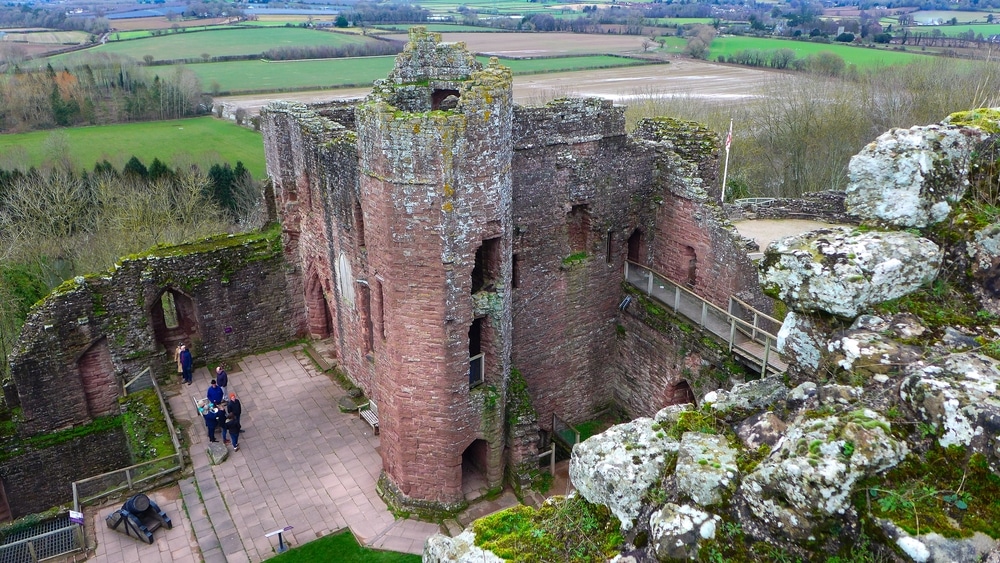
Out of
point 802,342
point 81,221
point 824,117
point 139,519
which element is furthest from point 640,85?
point 802,342

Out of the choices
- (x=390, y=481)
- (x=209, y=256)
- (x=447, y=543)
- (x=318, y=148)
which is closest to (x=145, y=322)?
(x=209, y=256)

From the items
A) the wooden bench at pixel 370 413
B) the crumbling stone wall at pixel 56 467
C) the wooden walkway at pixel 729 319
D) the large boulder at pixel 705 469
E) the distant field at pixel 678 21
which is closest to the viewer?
the large boulder at pixel 705 469

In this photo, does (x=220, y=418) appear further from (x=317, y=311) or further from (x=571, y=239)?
(x=571, y=239)

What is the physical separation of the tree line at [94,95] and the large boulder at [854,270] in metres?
52.9

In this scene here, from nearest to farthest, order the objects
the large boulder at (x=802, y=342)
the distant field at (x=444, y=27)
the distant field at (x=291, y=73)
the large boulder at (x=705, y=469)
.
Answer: the large boulder at (x=705, y=469) < the large boulder at (x=802, y=342) < the distant field at (x=291, y=73) < the distant field at (x=444, y=27)

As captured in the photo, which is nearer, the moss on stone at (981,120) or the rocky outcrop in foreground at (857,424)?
the rocky outcrop in foreground at (857,424)

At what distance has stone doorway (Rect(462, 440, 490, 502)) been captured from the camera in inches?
537

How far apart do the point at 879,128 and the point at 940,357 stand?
96.6ft

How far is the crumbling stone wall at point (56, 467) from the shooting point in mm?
16094

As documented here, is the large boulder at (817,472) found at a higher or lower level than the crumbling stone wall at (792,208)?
higher

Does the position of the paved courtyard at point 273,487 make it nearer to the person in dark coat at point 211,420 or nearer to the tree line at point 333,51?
the person in dark coat at point 211,420

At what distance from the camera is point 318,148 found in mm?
15578

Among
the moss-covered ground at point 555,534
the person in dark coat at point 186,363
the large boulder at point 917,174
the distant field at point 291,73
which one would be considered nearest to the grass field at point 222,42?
the distant field at point 291,73

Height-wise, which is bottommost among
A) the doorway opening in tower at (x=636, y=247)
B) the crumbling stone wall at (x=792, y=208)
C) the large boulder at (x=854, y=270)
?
the crumbling stone wall at (x=792, y=208)
